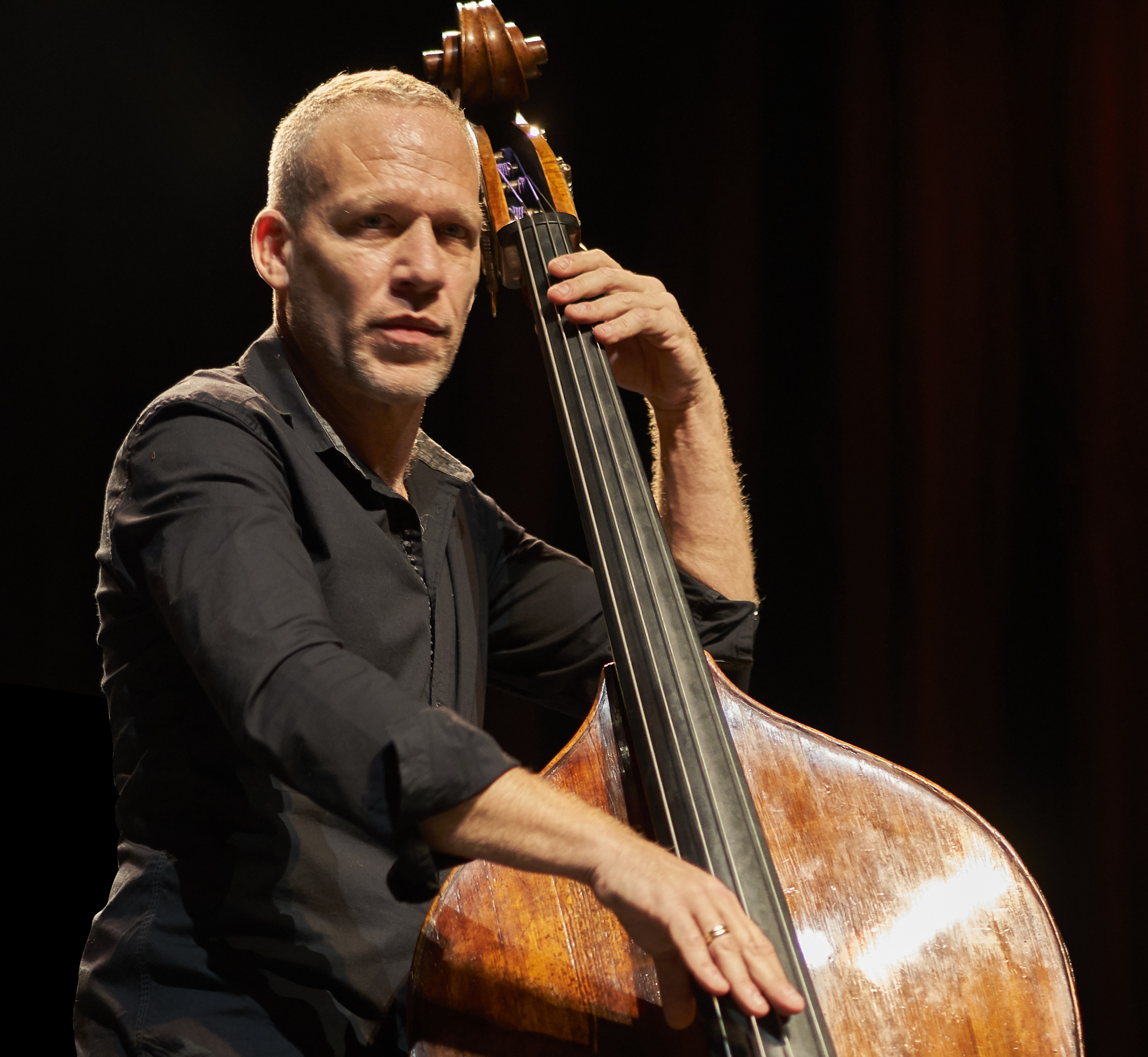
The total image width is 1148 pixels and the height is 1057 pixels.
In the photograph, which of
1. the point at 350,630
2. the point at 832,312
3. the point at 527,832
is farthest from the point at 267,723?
the point at 832,312

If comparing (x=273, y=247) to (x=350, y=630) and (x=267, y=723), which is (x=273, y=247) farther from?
(x=267, y=723)

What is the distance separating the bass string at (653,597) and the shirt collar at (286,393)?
313 millimetres

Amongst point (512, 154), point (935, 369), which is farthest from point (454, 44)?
point (935, 369)

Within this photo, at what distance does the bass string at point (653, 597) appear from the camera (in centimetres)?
83

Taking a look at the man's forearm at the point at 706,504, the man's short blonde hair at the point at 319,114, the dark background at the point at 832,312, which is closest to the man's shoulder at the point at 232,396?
the man's short blonde hair at the point at 319,114

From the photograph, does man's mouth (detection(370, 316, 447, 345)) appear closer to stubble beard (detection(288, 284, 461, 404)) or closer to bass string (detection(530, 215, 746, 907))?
stubble beard (detection(288, 284, 461, 404))

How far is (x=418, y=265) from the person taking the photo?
47.4 inches

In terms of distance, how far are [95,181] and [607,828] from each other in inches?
85.1

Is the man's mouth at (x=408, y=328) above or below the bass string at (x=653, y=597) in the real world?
above

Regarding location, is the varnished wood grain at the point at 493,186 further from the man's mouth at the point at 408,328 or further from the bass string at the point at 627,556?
the man's mouth at the point at 408,328

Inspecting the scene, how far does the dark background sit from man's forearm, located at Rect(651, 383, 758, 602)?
2.91 feet

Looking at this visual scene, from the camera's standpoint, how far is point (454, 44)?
1509mm

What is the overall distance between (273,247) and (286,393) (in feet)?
0.85

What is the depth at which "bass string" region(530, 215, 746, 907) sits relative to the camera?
827mm
